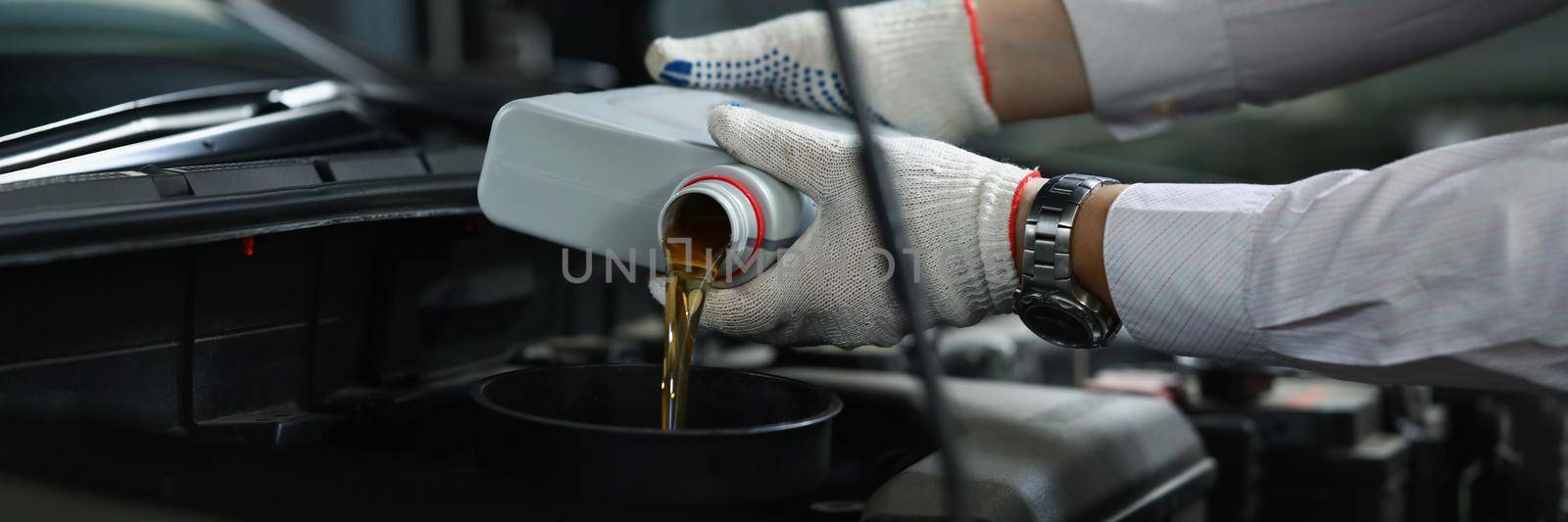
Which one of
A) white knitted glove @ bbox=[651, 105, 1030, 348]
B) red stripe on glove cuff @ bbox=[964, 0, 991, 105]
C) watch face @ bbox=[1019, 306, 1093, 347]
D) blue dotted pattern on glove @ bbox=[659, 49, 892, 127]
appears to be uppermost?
red stripe on glove cuff @ bbox=[964, 0, 991, 105]

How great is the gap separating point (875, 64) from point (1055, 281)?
1.14ft

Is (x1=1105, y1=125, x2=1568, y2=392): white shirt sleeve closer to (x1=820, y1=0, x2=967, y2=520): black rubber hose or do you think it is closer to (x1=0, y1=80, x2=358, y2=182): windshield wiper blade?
(x1=820, y1=0, x2=967, y2=520): black rubber hose

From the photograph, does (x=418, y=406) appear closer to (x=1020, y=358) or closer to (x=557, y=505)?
(x=557, y=505)

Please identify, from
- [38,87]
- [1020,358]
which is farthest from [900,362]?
[38,87]

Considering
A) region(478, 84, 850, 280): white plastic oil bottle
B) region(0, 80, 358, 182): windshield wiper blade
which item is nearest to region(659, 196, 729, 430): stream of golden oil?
region(478, 84, 850, 280): white plastic oil bottle

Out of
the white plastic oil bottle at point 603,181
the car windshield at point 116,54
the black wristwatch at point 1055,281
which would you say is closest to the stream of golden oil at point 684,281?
the white plastic oil bottle at point 603,181

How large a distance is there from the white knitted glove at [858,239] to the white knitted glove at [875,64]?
0.73 ft

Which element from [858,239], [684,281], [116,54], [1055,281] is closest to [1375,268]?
[1055,281]

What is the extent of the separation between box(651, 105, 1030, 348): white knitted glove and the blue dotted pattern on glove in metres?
0.23

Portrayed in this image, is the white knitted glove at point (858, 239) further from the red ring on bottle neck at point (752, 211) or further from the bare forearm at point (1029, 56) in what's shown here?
the bare forearm at point (1029, 56)

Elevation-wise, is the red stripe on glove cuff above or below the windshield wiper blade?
above

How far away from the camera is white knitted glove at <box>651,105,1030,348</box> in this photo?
31.0 inches

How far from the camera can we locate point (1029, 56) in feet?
3.70

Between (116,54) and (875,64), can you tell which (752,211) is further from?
(116,54)
